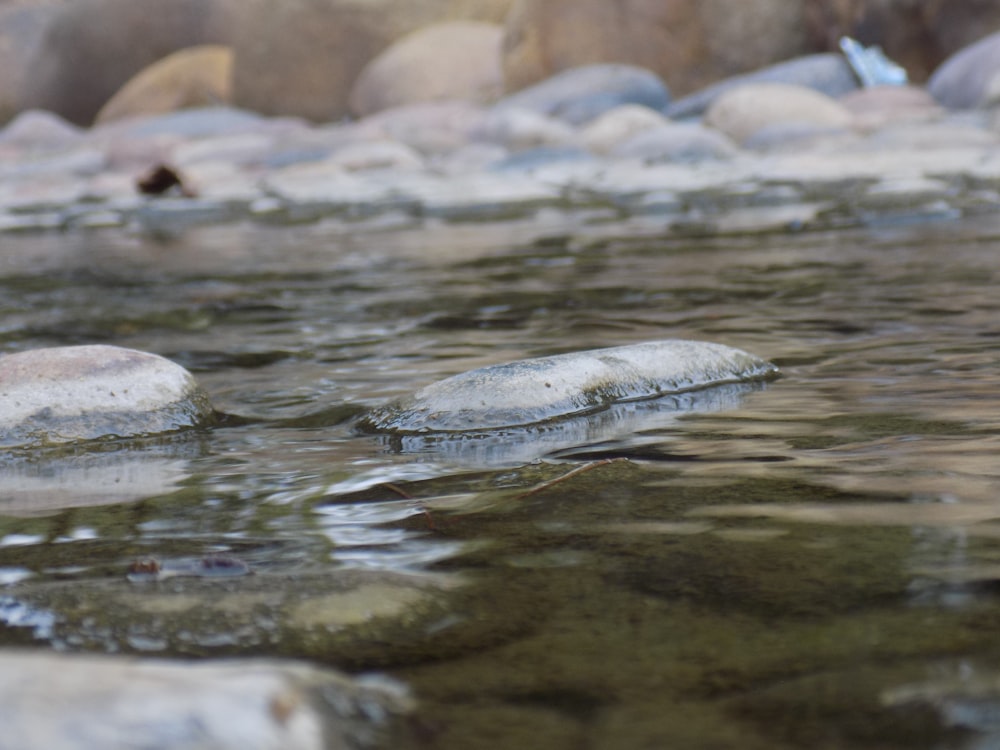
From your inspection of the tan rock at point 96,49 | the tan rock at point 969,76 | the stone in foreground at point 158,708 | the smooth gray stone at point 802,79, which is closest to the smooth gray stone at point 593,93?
the smooth gray stone at point 802,79

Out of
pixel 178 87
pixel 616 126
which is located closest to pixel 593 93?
pixel 616 126

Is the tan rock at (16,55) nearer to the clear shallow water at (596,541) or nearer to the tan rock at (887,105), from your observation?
the tan rock at (887,105)

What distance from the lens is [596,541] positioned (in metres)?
1.63

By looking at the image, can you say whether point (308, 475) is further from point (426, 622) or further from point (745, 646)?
point (745, 646)

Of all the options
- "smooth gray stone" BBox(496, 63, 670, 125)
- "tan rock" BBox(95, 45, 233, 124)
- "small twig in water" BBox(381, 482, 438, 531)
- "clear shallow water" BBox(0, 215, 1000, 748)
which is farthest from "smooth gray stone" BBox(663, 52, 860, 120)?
"small twig in water" BBox(381, 482, 438, 531)

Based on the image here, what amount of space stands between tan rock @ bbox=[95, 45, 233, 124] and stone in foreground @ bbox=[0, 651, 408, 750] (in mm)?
17959

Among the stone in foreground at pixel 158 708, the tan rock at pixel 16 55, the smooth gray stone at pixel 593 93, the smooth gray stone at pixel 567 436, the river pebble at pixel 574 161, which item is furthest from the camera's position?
the tan rock at pixel 16 55

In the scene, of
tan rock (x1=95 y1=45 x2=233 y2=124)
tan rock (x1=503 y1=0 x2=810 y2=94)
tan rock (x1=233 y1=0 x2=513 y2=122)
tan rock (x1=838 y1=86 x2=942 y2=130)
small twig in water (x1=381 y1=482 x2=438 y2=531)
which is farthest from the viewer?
tan rock (x1=95 y1=45 x2=233 y2=124)

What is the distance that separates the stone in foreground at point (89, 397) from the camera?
2.46 m

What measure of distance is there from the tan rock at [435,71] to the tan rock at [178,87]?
3006mm

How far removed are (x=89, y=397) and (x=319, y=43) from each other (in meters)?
15.4

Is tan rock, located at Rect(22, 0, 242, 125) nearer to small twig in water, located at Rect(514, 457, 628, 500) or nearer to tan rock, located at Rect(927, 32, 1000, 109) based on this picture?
tan rock, located at Rect(927, 32, 1000, 109)

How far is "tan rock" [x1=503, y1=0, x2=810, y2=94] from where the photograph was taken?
1351cm

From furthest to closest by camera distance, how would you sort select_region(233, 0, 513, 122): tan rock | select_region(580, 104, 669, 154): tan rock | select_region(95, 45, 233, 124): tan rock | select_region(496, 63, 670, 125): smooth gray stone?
select_region(95, 45, 233, 124): tan rock
select_region(233, 0, 513, 122): tan rock
select_region(496, 63, 670, 125): smooth gray stone
select_region(580, 104, 669, 154): tan rock
